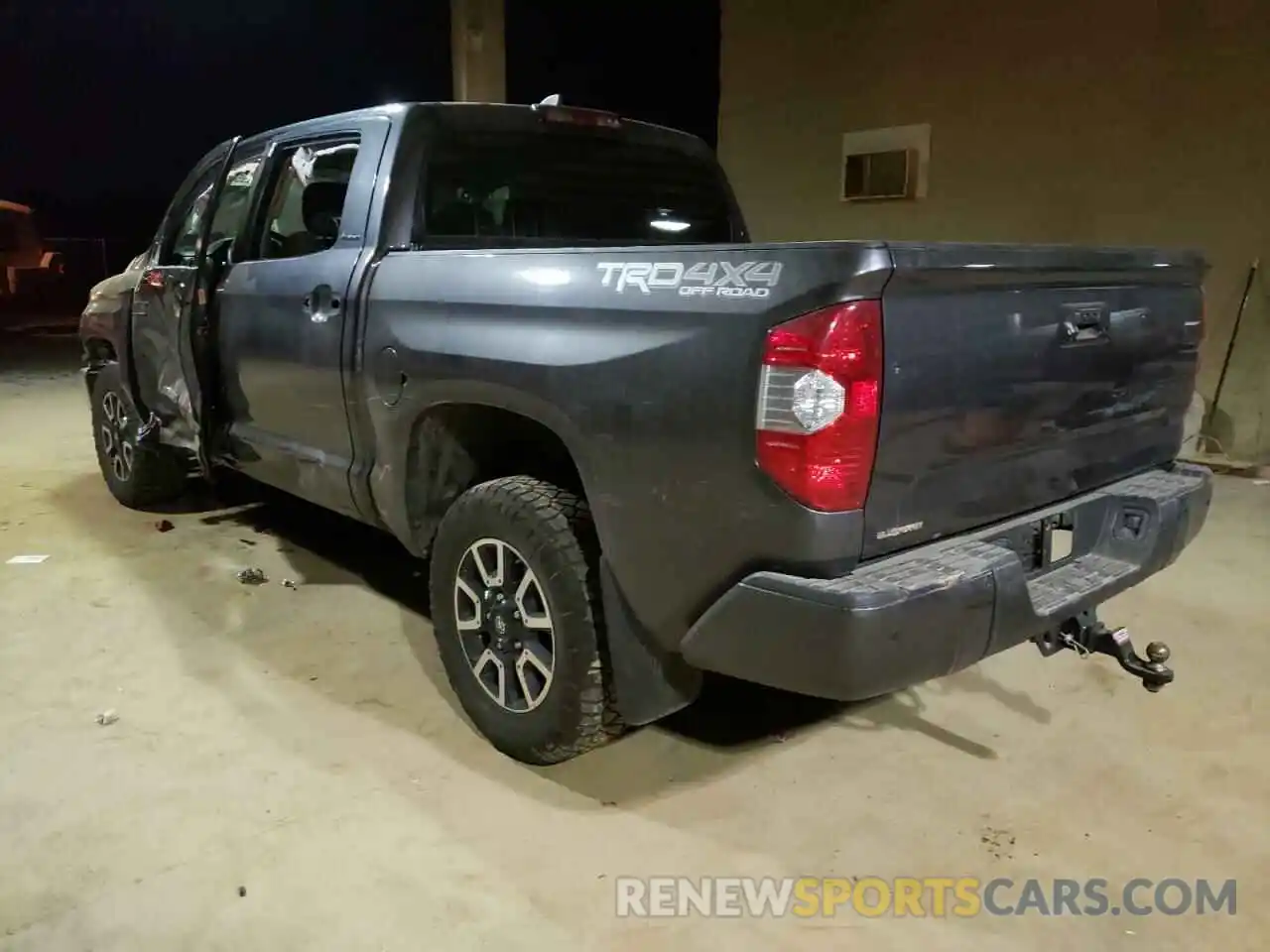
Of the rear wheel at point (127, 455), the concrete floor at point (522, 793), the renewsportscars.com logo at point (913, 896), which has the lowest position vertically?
the renewsportscars.com logo at point (913, 896)

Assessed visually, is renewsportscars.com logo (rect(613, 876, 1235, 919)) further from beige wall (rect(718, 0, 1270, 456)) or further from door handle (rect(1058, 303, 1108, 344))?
beige wall (rect(718, 0, 1270, 456))

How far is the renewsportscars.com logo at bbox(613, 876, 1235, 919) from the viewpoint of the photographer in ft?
7.95

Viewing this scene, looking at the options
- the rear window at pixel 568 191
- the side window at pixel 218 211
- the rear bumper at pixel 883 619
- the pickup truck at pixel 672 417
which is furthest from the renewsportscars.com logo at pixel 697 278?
the side window at pixel 218 211

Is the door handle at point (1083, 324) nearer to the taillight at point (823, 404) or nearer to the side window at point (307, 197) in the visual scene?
the taillight at point (823, 404)

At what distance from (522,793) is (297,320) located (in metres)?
1.97

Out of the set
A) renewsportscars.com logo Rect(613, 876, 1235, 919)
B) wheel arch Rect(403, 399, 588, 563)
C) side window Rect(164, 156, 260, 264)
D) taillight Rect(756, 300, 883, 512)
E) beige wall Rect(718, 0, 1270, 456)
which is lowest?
renewsportscars.com logo Rect(613, 876, 1235, 919)

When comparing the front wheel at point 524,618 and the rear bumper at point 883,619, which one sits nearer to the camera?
the rear bumper at point 883,619

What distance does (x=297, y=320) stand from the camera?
3785 millimetres

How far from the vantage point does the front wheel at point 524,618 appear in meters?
2.75

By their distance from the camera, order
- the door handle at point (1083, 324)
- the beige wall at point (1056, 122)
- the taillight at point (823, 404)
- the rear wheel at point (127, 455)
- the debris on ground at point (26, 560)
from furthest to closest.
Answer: the beige wall at point (1056, 122) < the rear wheel at point (127, 455) < the debris on ground at point (26, 560) < the door handle at point (1083, 324) < the taillight at point (823, 404)

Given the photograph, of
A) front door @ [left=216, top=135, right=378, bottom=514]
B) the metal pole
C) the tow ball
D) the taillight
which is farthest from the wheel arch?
the metal pole

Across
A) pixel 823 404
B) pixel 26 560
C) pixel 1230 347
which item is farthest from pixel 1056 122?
pixel 26 560

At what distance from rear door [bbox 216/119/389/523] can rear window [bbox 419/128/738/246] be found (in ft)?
0.93

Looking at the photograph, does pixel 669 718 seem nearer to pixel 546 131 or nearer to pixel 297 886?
pixel 297 886
